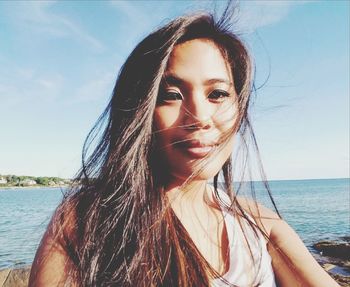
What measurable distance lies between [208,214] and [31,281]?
106cm

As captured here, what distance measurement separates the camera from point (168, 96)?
5.87ft

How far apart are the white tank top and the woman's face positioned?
0.44 metres

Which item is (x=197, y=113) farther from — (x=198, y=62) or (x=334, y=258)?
(x=334, y=258)

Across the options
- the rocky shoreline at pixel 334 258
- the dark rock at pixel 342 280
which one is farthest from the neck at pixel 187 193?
the rocky shoreline at pixel 334 258

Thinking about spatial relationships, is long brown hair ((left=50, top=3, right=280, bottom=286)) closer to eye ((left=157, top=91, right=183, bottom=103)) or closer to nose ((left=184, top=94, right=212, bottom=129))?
eye ((left=157, top=91, right=183, bottom=103))

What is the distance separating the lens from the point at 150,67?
6.04 ft

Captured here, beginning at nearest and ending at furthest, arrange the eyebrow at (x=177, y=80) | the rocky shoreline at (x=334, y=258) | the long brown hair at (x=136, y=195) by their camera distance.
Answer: the long brown hair at (x=136, y=195) < the eyebrow at (x=177, y=80) < the rocky shoreline at (x=334, y=258)

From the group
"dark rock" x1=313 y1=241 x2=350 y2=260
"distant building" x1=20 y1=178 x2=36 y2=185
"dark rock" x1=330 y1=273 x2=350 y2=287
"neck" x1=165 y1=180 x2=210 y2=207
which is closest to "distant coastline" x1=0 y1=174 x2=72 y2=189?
"distant building" x1=20 y1=178 x2=36 y2=185

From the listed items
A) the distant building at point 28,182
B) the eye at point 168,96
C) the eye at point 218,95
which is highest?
the distant building at point 28,182

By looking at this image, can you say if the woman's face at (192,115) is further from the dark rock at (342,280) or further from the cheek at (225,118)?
the dark rock at (342,280)

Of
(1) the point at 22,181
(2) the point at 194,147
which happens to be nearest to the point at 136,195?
(2) the point at 194,147

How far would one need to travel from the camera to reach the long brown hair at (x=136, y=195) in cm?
163

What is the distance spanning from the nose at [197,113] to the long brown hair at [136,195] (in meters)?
0.20

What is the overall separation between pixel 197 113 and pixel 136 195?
0.54 m
